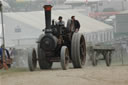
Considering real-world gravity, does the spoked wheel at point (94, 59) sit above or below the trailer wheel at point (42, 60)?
below

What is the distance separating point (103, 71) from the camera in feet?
48.6

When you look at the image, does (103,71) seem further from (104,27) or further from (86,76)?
(104,27)

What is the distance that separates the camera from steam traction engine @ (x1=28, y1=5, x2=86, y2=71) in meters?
17.9

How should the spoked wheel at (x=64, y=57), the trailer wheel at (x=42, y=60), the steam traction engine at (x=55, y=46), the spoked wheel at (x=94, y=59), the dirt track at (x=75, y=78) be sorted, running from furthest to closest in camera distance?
the spoked wheel at (x=94, y=59)
the trailer wheel at (x=42, y=60)
the steam traction engine at (x=55, y=46)
the spoked wheel at (x=64, y=57)
the dirt track at (x=75, y=78)

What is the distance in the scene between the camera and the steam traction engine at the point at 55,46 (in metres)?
17.9

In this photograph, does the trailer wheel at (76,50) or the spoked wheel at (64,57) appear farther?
the trailer wheel at (76,50)

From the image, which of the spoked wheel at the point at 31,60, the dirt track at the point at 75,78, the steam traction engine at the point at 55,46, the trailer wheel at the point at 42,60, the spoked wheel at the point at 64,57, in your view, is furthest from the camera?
the trailer wheel at the point at 42,60

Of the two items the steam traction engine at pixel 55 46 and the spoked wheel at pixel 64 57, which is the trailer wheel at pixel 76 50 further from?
the spoked wheel at pixel 64 57

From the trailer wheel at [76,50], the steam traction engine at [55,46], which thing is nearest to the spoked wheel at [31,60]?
the steam traction engine at [55,46]

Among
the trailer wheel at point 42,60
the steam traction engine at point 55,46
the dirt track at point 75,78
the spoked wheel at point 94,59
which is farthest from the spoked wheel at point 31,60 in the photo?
the spoked wheel at point 94,59

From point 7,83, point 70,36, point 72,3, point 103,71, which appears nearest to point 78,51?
point 70,36

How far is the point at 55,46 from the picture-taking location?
707 inches

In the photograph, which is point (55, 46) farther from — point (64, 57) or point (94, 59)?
point (94, 59)

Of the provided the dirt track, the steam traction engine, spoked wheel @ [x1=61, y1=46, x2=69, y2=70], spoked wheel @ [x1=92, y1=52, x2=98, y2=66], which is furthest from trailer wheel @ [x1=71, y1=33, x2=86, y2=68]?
spoked wheel @ [x1=92, y1=52, x2=98, y2=66]
